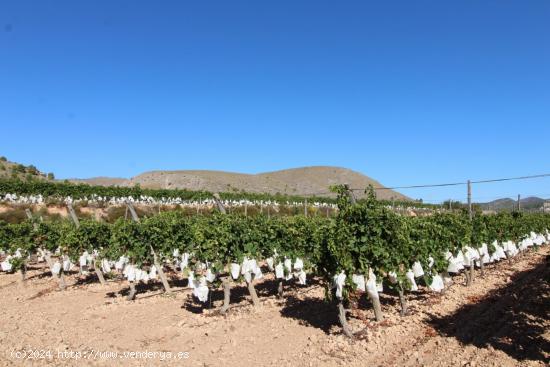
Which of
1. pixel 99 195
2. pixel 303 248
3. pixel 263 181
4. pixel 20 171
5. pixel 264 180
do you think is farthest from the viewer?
pixel 264 180

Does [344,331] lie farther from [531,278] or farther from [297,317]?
[531,278]

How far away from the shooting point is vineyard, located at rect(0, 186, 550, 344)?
6.93 m

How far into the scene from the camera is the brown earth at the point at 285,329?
6.12 meters

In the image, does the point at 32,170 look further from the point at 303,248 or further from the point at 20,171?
the point at 303,248

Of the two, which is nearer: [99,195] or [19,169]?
[99,195]

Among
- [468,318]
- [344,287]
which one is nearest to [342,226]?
[344,287]

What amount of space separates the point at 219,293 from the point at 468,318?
6041 millimetres

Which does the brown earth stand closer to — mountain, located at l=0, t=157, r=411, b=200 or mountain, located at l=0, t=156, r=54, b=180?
mountain, located at l=0, t=156, r=54, b=180

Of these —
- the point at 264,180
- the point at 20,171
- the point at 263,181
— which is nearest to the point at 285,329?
the point at 20,171

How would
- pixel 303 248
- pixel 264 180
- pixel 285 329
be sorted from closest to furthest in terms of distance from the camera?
pixel 285 329, pixel 303 248, pixel 264 180

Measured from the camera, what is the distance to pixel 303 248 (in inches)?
388

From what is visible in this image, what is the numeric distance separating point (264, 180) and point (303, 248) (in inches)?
4331

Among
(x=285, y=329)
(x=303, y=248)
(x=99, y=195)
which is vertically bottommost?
(x=285, y=329)

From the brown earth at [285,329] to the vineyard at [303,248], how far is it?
411mm
